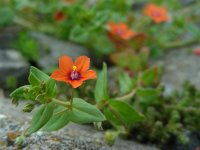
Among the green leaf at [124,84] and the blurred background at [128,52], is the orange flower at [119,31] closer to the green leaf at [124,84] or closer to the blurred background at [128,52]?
the blurred background at [128,52]

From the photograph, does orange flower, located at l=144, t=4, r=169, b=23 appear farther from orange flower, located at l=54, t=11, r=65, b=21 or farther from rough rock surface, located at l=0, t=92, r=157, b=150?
rough rock surface, located at l=0, t=92, r=157, b=150

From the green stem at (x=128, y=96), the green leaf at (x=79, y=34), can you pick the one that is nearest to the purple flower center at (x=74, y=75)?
the green stem at (x=128, y=96)

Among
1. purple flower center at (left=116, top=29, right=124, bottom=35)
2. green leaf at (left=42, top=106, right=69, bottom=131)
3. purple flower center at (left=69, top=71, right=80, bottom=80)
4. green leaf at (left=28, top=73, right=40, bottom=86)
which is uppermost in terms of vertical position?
purple flower center at (left=116, top=29, right=124, bottom=35)

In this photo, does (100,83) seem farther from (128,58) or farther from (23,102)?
(128,58)

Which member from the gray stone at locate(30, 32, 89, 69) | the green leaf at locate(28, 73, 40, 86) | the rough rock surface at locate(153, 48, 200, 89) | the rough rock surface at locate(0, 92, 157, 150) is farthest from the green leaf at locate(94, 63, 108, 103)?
the gray stone at locate(30, 32, 89, 69)

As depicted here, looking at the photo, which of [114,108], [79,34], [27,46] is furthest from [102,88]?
[27,46]
